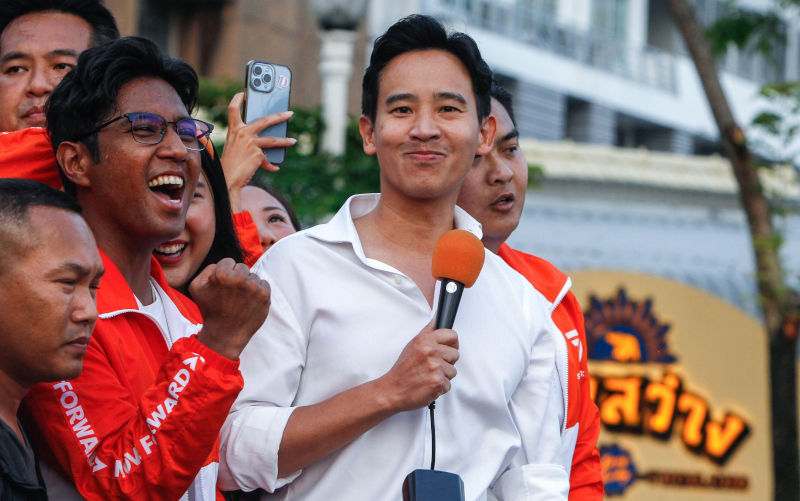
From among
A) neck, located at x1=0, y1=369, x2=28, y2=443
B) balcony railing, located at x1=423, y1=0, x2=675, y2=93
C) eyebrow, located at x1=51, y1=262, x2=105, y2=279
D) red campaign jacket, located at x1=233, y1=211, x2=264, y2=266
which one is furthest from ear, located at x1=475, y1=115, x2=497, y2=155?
balcony railing, located at x1=423, y1=0, x2=675, y2=93

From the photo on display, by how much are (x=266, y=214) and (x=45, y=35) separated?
135 cm

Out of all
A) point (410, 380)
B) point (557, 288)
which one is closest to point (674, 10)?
point (557, 288)

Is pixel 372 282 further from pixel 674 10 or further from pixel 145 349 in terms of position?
pixel 674 10

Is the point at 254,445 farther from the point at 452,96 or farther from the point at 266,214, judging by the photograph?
the point at 266,214

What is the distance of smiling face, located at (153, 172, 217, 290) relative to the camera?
3969 millimetres

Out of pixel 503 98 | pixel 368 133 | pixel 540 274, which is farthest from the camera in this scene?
pixel 503 98

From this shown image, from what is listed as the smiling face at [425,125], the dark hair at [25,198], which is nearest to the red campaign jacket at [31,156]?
the dark hair at [25,198]

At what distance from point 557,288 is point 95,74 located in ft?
6.07

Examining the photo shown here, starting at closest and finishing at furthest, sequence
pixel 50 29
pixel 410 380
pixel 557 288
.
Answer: pixel 410 380
pixel 50 29
pixel 557 288

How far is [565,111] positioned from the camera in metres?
22.9

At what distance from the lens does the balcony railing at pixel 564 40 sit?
20406 millimetres

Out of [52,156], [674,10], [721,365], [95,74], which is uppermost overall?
[674,10]

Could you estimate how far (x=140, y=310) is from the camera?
3.10 metres

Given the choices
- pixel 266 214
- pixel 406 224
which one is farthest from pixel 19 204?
pixel 266 214
